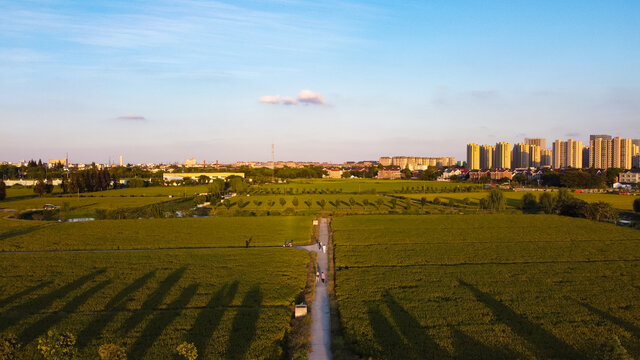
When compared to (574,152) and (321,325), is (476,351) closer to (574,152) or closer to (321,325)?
(321,325)

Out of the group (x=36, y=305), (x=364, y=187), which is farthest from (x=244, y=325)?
(x=364, y=187)

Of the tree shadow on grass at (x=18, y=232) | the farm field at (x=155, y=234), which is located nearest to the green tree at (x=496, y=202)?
the farm field at (x=155, y=234)

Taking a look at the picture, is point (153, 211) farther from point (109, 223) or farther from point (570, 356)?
point (570, 356)

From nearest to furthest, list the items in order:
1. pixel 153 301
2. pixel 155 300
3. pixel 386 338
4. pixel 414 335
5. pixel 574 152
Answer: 1. pixel 386 338
2. pixel 414 335
3. pixel 153 301
4. pixel 155 300
5. pixel 574 152

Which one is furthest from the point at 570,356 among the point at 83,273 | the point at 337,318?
the point at 83,273

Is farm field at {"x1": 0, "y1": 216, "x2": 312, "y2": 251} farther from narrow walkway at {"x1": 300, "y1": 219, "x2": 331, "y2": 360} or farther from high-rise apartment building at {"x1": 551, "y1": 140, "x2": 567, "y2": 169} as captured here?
high-rise apartment building at {"x1": 551, "y1": 140, "x2": 567, "y2": 169}

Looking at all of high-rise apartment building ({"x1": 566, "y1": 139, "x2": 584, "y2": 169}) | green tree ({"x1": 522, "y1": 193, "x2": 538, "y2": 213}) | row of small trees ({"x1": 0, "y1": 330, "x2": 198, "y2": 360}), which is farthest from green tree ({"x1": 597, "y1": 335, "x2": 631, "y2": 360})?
high-rise apartment building ({"x1": 566, "y1": 139, "x2": 584, "y2": 169})

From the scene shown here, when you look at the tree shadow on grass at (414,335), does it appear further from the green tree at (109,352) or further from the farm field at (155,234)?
the farm field at (155,234)
